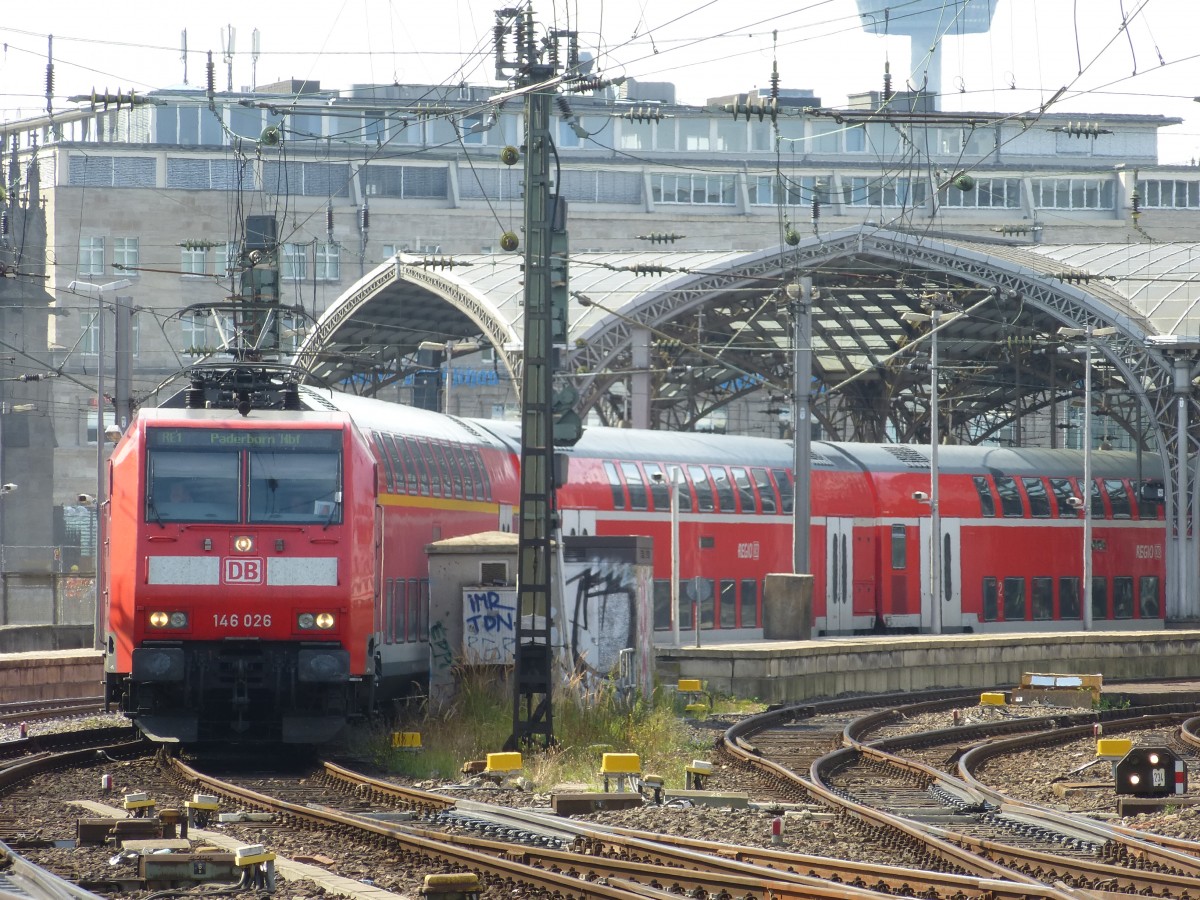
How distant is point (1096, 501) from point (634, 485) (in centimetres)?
1618


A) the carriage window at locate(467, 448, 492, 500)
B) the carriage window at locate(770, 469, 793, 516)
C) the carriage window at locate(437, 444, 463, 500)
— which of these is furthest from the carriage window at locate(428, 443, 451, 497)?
the carriage window at locate(770, 469, 793, 516)

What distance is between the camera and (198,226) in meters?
81.9

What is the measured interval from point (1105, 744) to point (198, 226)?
222 feet

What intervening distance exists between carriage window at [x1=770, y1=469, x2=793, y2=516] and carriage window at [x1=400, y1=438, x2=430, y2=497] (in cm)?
1452

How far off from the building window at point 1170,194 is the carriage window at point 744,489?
57577 millimetres

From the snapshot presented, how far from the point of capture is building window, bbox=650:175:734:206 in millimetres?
86875

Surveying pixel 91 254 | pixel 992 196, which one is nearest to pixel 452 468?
pixel 91 254

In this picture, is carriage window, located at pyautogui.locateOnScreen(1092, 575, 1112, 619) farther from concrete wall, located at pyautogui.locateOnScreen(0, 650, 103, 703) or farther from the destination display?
the destination display

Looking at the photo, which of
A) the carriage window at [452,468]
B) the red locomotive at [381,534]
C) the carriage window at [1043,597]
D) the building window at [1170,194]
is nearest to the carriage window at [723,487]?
the red locomotive at [381,534]

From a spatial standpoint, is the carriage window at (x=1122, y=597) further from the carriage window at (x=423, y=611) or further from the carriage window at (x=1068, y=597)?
the carriage window at (x=423, y=611)

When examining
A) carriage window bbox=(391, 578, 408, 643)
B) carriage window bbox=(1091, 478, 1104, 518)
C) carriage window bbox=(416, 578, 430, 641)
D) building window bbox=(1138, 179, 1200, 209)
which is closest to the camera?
carriage window bbox=(391, 578, 408, 643)

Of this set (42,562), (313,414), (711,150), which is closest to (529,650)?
(313,414)

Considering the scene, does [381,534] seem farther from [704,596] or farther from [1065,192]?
[1065,192]

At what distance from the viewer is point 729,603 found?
35750mm
